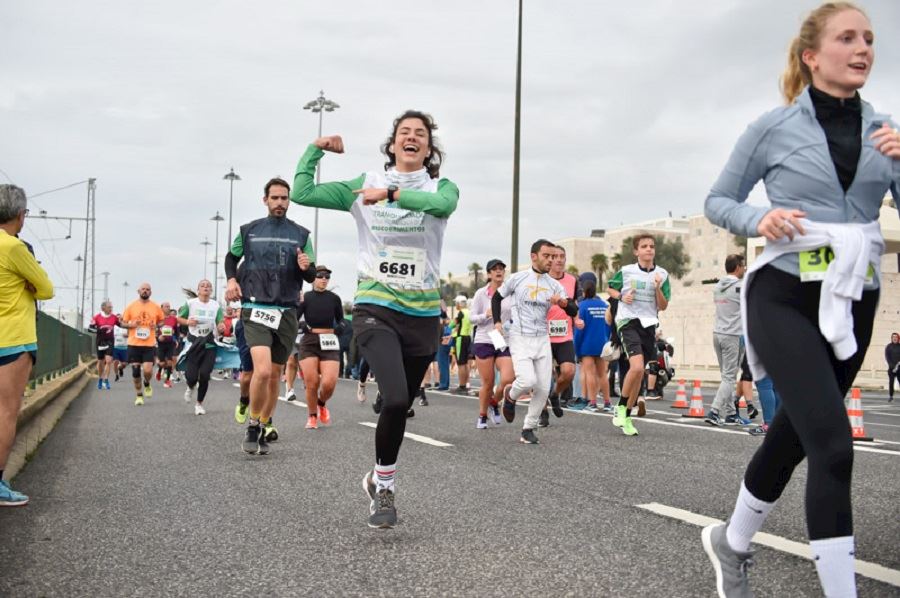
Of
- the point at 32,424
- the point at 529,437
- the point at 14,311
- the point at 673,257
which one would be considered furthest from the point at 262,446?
the point at 673,257

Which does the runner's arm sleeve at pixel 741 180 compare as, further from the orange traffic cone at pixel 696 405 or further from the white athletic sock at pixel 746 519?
the orange traffic cone at pixel 696 405

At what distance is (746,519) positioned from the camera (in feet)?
11.1

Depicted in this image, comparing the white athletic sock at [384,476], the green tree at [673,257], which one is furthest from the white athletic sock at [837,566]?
the green tree at [673,257]

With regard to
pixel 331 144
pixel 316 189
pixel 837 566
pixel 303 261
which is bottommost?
pixel 837 566

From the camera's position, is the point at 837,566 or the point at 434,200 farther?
the point at 434,200

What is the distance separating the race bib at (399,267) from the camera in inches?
201

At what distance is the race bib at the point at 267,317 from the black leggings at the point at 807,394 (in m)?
5.78

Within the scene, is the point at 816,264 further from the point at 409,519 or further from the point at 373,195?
the point at 409,519

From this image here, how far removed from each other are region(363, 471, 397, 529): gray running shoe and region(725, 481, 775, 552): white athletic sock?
76.6 inches

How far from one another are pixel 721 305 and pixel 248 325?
613 centimetres

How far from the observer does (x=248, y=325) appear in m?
8.59

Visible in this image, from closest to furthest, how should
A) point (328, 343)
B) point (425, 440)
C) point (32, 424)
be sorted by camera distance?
point (425, 440)
point (32, 424)
point (328, 343)

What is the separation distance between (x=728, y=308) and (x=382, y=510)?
801 centimetres

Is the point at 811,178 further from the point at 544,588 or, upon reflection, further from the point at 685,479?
the point at 685,479
